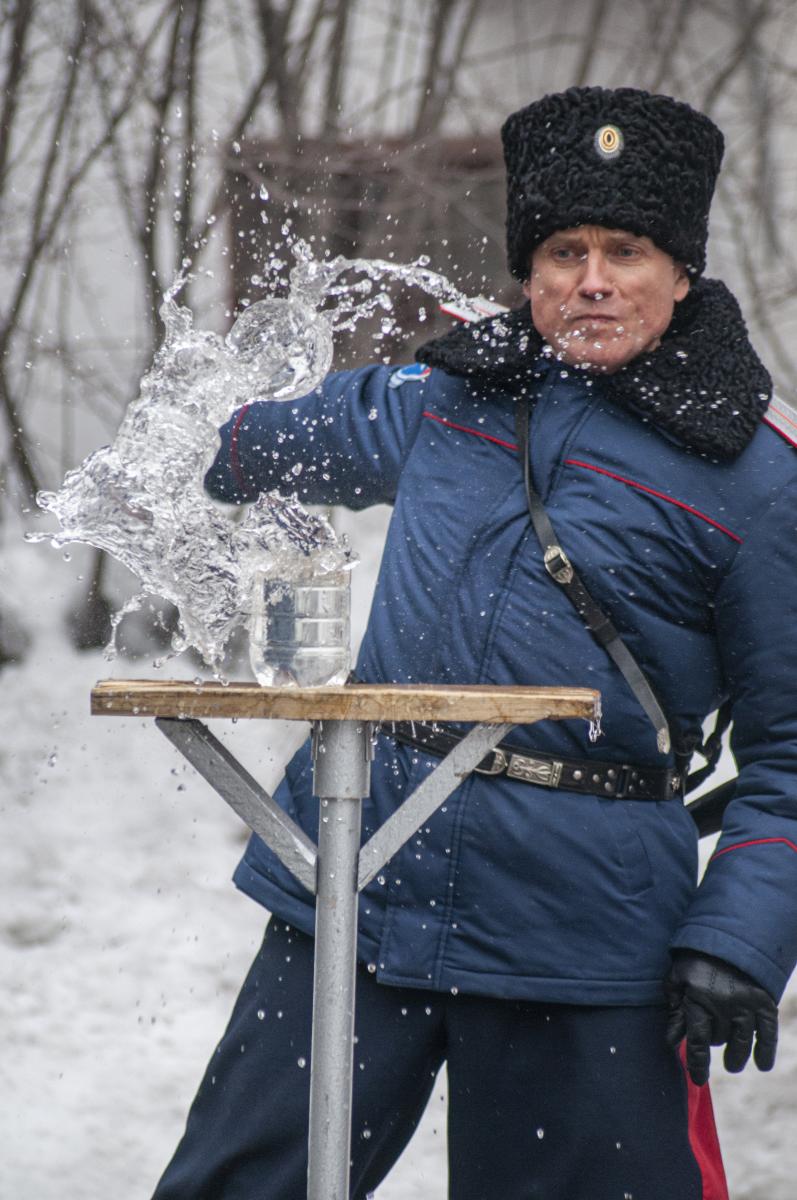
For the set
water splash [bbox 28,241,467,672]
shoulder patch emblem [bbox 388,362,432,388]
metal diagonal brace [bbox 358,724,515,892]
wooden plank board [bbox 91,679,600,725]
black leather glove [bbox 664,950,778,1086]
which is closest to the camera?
wooden plank board [bbox 91,679,600,725]

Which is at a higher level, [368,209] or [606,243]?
[606,243]

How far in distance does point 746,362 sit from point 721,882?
0.72 metres

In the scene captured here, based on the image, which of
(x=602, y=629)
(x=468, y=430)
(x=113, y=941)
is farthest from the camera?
(x=113, y=941)

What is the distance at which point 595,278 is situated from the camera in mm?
2145

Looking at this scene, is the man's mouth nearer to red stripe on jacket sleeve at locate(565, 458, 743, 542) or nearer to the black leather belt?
red stripe on jacket sleeve at locate(565, 458, 743, 542)

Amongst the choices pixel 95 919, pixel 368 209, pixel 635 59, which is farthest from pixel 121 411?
pixel 635 59

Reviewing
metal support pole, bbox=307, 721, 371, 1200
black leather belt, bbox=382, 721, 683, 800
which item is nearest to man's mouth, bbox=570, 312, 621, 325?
black leather belt, bbox=382, 721, 683, 800

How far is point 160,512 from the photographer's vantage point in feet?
6.56

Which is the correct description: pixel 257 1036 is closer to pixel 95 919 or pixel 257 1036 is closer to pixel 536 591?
pixel 536 591

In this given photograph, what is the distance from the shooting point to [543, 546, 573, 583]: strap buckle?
2.12 m

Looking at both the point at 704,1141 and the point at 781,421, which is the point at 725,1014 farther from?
the point at 781,421

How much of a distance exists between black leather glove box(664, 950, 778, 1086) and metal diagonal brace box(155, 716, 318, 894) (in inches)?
21.5

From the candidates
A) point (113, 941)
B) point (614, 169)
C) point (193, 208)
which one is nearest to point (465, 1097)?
point (614, 169)

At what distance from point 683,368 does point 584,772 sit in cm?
57
